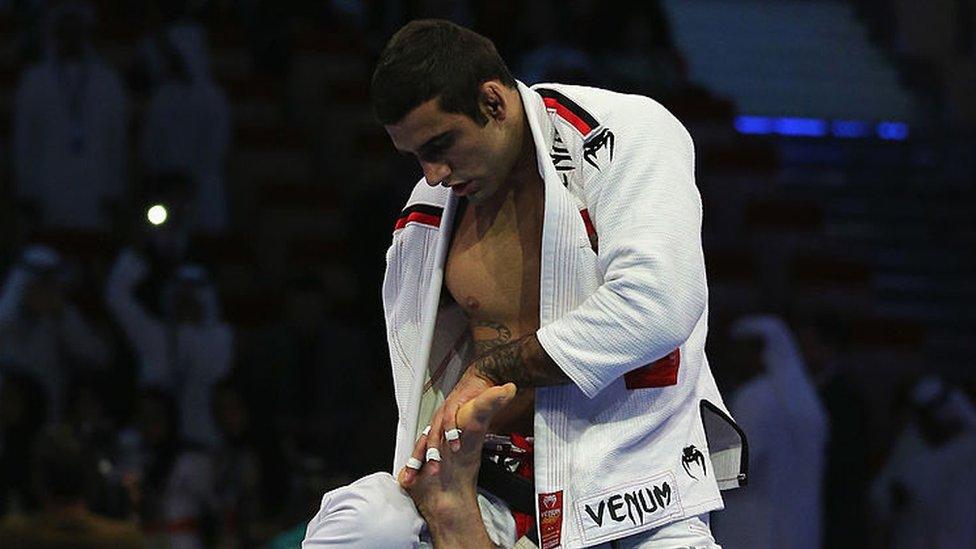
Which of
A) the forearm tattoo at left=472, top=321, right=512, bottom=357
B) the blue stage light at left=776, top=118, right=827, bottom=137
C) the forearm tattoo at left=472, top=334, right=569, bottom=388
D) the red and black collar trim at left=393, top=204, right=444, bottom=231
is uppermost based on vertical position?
the red and black collar trim at left=393, top=204, right=444, bottom=231

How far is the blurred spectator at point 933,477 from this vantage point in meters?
8.74

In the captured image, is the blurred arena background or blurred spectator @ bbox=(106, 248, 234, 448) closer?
the blurred arena background

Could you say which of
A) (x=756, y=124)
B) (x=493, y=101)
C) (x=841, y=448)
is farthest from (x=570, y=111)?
(x=756, y=124)

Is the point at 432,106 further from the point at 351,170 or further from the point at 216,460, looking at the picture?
the point at 351,170

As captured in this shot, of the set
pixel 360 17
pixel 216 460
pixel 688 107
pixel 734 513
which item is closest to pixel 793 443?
pixel 734 513

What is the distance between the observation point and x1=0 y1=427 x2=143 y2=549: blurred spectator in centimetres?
467

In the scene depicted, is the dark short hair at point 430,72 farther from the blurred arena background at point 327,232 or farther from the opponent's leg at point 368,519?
the blurred arena background at point 327,232

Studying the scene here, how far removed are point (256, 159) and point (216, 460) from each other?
12.4 feet

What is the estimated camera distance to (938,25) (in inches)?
516

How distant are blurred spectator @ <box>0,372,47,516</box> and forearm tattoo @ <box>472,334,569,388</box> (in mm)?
3963

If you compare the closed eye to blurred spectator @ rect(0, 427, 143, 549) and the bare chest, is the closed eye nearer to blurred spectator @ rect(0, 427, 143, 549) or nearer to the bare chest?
the bare chest

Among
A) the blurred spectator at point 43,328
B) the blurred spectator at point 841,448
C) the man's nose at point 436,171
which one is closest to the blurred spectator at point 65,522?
the man's nose at point 436,171

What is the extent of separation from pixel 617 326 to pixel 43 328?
5.30m

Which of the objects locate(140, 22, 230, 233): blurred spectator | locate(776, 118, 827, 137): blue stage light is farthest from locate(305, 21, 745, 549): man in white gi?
locate(776, 118, 827, 137): blue stage light
